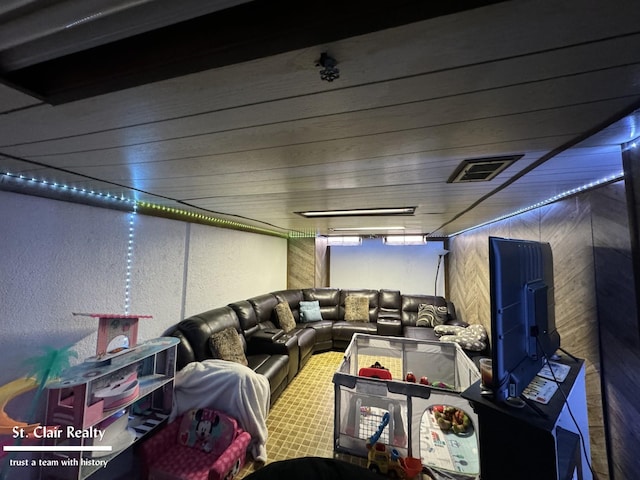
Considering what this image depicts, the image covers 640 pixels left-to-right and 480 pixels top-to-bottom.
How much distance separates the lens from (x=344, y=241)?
5.70 metres

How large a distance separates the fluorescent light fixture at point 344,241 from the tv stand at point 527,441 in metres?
4.66

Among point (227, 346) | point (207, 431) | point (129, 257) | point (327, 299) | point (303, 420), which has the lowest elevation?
A: point (303, 420)

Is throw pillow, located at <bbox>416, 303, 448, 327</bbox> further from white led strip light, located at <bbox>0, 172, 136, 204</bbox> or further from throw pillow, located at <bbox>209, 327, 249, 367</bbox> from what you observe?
white led strip light, located at <bbox>0, 172, 136, 204</bbox>

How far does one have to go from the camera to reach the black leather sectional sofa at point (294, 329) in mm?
2492

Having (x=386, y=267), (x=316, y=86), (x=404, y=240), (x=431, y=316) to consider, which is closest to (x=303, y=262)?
(x=386, y=267)

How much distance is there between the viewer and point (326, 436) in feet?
7.09

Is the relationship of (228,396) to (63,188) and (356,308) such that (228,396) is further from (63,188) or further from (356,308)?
(356,308)

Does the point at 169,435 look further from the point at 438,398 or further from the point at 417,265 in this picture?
the point at 417,265

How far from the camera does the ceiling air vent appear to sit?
1067 mm

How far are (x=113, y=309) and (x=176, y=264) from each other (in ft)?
2.33

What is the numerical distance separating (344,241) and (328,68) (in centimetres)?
525

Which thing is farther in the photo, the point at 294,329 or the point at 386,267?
the point at 386,267

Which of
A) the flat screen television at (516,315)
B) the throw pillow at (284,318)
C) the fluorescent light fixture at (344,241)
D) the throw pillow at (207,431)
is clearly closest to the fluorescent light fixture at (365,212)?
the flat screen television at (516,315)

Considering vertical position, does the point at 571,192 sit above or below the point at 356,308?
above
